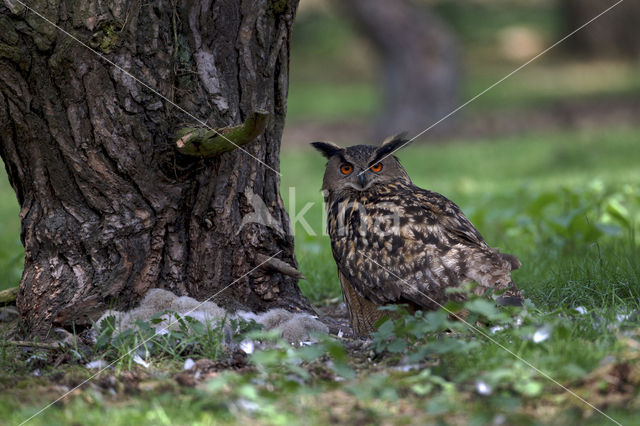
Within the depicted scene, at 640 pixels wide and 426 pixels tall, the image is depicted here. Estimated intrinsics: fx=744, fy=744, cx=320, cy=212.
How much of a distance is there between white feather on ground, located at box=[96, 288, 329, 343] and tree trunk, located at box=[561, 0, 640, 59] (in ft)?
66.0

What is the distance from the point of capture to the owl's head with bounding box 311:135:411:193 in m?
4.82

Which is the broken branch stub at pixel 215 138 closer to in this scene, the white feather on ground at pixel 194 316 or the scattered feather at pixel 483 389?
the white feather on ground at pixel 194 316

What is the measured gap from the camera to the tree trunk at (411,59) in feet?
51.1

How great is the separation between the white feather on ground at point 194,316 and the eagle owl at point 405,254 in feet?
1.27

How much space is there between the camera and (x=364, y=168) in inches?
190

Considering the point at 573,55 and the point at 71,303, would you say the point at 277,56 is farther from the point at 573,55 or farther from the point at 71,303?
the point at 573,55

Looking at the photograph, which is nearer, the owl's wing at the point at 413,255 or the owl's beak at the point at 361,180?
the owl's wing at the point at 413,255

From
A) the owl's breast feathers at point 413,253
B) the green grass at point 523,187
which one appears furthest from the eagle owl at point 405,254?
the green grass at point 523,187

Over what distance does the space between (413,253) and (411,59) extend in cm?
1240

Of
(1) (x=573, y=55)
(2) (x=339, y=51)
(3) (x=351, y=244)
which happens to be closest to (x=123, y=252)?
(3) (x=351, y=244)

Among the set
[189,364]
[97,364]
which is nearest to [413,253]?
[189,364]

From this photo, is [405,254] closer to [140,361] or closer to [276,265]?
[276,265]

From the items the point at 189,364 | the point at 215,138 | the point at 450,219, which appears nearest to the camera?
the point at 189,364

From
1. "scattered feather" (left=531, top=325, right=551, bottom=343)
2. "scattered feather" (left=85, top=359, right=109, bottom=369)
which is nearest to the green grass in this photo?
"scattered feather" (left=531, top=325, right=551, bottom=343)
